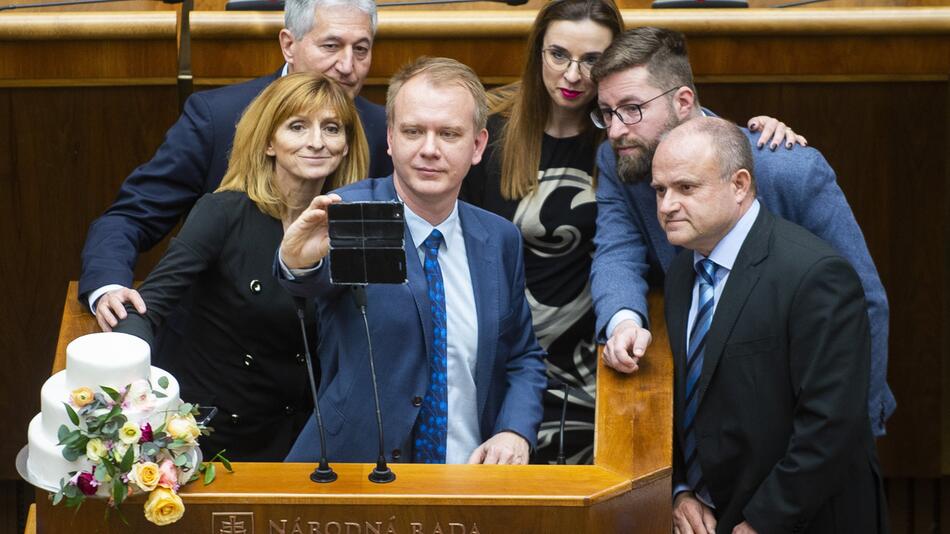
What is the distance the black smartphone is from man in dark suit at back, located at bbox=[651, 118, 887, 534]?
1.22ft

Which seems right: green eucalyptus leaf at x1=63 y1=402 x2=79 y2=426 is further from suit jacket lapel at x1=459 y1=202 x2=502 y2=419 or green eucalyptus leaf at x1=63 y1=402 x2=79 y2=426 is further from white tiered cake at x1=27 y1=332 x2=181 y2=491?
suit jacket lapel at x1=459 y1=202 x2=502 y2=419

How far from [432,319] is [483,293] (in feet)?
0.25

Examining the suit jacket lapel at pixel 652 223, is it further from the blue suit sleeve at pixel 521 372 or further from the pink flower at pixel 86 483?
the pink flower at pixel 86 483

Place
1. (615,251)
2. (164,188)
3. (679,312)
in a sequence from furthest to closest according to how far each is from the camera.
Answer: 1. (164,188)
2. (615,251)
3. (679,312)

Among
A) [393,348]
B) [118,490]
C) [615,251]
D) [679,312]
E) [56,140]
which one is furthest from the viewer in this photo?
[56,140]

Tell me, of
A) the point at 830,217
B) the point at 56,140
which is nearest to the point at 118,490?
the point at 830,217

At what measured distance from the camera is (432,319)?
165cm

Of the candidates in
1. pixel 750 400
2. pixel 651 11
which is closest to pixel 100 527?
pixel 750 400

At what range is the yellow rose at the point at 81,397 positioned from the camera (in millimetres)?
1441

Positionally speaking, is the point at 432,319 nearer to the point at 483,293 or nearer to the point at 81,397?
the point at 483,293

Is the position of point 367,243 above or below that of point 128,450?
above

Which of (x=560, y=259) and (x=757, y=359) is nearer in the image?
(x=757, y=359)

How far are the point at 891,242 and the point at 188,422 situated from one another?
134cm

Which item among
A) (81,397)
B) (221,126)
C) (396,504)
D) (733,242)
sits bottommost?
(396,504)
